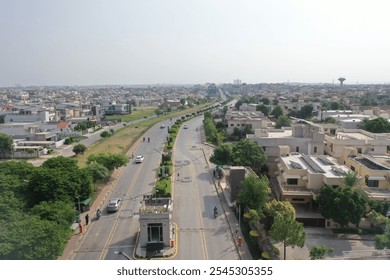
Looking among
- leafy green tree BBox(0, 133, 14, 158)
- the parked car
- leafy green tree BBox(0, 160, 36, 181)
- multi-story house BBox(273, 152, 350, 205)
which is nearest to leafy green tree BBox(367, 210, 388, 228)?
multi-story house BBox(273, 152, 350, 205)

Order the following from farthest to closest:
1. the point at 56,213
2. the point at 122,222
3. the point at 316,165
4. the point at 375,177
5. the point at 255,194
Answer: the point at 316,165 → the point at 375,177 → the point at 122,222 → the point at 255,194 → the point at 56,213

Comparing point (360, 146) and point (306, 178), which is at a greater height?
point (360, 146)

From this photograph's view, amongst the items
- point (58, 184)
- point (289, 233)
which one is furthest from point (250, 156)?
point (58, 184)

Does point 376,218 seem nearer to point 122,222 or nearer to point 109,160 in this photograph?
point 122,222

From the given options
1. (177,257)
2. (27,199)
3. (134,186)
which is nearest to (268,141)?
(134,186)

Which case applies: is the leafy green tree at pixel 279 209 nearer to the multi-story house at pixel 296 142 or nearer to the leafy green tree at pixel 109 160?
the multi-story house at pixel 296 142

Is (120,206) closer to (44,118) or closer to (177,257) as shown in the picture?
(177,257)
